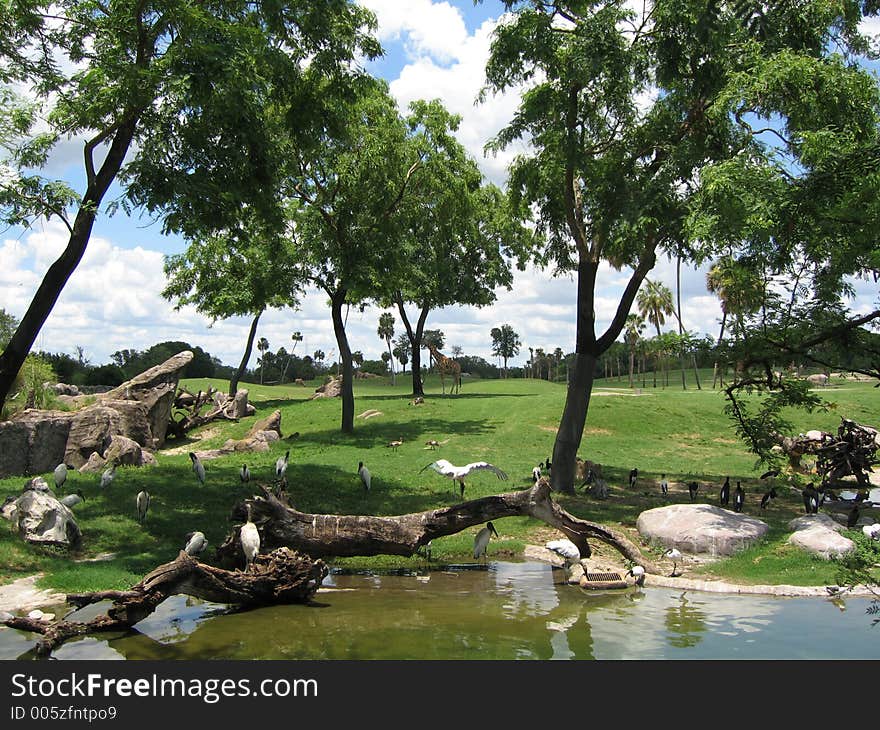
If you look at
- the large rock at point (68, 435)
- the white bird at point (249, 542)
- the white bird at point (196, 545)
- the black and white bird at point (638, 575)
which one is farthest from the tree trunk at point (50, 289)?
the black and white bird at point (638, 575)

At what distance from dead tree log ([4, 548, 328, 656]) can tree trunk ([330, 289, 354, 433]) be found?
19361mm

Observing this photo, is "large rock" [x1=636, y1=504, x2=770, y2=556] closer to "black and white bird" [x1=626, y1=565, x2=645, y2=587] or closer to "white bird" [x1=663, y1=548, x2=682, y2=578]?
"white bird" [x1=663, y1=548, x2=682, y2=578]

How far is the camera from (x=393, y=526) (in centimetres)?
1324

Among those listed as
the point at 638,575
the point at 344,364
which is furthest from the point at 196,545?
the point at 344,364

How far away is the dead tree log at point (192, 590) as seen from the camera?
8.80 metres

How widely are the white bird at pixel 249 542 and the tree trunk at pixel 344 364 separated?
62.2 ft

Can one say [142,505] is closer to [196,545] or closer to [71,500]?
[71,500]

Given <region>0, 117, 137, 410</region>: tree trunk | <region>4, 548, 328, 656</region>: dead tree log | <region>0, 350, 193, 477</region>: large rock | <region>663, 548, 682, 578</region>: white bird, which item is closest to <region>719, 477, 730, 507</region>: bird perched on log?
<region>663, 548, 682, 578</region>: white bird

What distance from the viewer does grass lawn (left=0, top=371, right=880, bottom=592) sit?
1332cm

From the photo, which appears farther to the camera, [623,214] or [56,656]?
[623,214]

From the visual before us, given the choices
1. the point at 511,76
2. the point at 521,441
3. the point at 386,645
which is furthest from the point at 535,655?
the point at 521,441

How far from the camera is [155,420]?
2986cm
